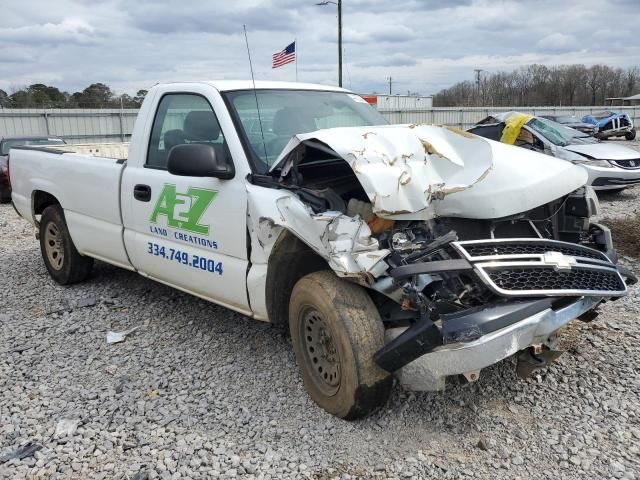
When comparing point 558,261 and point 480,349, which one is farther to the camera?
point 558,261

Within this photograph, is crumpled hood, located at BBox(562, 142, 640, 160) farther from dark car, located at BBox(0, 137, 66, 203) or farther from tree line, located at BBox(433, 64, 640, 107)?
tree line, located at BBox(433, 64, 640, 107)

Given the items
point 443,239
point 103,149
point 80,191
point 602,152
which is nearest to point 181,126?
point 80,191

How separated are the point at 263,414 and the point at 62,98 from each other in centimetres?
3293

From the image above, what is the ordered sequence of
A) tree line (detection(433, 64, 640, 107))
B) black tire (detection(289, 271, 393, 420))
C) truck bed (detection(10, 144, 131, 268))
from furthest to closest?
tree line (detection(433, 64, 640, 107))
truck bed (detection(10, 144, 131, 268))
black tire (detection(289, 271, 393, 420))

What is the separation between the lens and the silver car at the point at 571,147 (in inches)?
418

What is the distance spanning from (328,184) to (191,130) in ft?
4.29

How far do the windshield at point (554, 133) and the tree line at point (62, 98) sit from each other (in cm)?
1662

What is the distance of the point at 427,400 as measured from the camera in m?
3.50

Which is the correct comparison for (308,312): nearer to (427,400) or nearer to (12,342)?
(427,400)

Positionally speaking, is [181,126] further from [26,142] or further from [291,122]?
[26,142]

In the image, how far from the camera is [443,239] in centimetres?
295

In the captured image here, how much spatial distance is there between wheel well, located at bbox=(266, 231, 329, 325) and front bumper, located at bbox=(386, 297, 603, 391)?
2.72 feet

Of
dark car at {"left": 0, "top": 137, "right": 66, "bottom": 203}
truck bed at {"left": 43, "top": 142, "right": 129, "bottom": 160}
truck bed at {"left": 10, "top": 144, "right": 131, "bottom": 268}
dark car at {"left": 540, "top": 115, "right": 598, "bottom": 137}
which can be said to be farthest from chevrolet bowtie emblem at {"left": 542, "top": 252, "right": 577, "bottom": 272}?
dark car at {"left": 540, "top": 115, "right": 598, "bottom": 137}

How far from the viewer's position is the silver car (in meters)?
10.6
